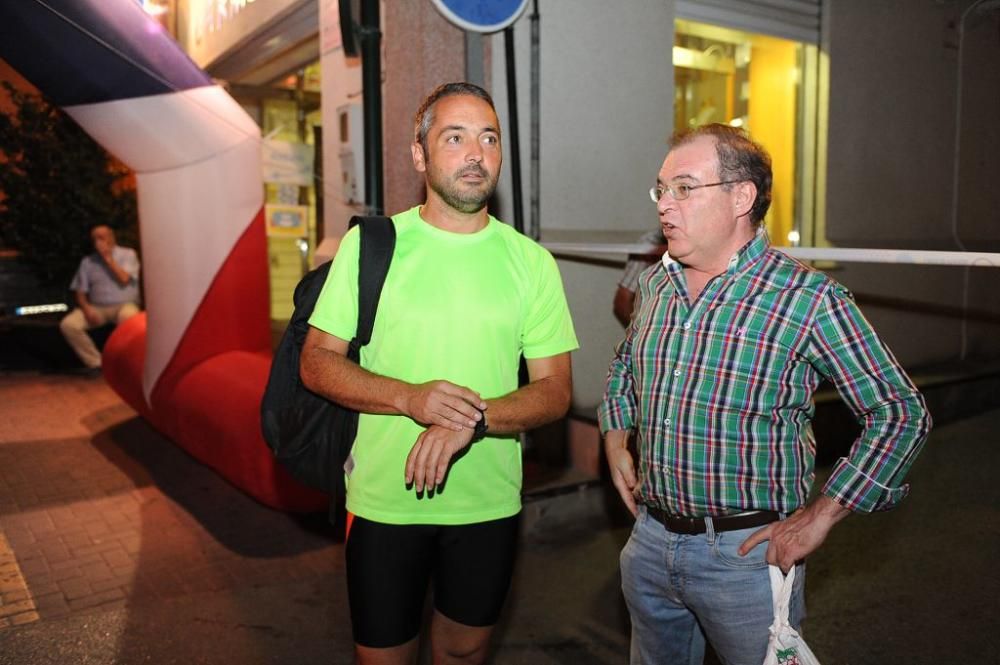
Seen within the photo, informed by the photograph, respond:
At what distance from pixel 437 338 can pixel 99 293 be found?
849cm

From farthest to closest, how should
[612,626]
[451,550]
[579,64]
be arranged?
[579,64] → [612,626] → [451,550]

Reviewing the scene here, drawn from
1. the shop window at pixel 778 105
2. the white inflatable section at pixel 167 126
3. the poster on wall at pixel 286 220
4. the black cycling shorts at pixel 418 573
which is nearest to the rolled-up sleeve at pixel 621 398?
the black cycling shorts at pixel 418 573

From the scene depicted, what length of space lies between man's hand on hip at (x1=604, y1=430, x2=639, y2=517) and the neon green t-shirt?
0.28 meters

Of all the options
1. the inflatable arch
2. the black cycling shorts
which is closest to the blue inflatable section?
the inflatable arch

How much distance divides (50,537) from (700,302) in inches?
163

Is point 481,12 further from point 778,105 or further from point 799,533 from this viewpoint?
point 778,105

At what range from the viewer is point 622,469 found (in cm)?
229

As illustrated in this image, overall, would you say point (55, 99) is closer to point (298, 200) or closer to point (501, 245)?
point (298, 200)

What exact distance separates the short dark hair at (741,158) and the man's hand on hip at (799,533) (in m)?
0.69

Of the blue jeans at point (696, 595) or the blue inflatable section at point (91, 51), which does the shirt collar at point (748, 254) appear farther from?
the blue inflatable section at point (91, 51)

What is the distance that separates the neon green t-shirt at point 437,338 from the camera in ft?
7.15

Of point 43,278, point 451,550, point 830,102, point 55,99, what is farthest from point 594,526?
point 43,278

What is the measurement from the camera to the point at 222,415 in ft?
16.2

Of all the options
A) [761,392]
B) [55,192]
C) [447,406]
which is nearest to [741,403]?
[761,392]
